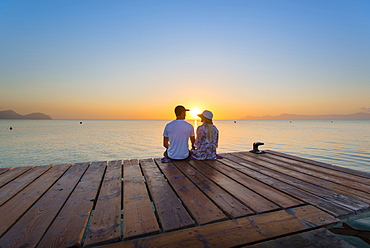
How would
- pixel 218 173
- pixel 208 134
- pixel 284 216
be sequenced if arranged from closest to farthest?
pixel 284 216
pixel 218 173
pixel 208 134

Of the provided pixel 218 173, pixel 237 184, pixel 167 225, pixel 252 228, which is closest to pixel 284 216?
pixel 252 228

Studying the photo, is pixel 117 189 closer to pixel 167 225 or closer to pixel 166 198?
pixel 166 198

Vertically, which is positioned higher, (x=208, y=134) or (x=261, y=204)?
(x=208, y=134)

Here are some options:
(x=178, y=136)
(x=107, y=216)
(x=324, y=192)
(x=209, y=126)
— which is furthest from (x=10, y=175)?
(x=324, y=192)

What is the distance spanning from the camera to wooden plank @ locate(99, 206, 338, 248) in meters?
1.81

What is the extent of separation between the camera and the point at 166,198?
282 cm

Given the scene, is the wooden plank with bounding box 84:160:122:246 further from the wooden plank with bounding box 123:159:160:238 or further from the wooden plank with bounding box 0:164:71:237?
the wooden plank with bounding box 0:164:71:237

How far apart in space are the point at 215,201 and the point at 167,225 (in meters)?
0.93

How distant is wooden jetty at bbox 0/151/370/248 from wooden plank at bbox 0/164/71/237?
0.01m

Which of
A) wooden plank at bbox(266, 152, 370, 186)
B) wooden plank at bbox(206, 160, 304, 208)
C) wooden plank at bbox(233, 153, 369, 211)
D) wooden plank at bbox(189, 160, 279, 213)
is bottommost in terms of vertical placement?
wooden plank at bbox(266, 152, 370, 186)

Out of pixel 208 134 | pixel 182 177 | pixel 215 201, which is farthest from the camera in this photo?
pixel 208 134

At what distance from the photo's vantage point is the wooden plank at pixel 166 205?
6.95 ft

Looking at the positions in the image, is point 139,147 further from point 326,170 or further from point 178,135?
point 326,170

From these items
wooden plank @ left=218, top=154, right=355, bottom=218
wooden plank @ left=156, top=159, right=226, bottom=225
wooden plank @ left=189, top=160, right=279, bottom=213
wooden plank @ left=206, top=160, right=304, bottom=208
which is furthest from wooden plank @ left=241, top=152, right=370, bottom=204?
wooden plank @ left=156, top=159, right=226, bottom=225
